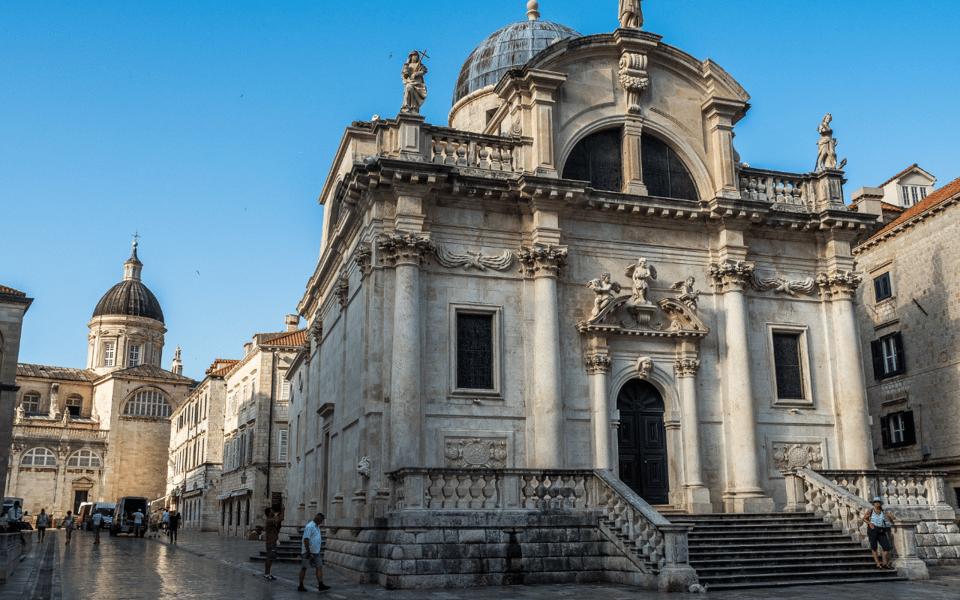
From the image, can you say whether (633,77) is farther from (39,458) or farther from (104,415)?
(104,415)

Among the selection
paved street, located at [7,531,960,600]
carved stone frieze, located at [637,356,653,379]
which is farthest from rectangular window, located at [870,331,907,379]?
carved stone frieze, located at [637,356,653,379]

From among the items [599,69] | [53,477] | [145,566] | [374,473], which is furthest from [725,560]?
[53,477]

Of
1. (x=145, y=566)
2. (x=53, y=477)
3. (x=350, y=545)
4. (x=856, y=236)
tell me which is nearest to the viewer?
(x=350, y=545)

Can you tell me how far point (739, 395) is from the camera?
21281 mm

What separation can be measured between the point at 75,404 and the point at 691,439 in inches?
3221

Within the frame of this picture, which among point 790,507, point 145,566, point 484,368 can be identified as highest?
point 484,368

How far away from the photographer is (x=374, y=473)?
18516 mm

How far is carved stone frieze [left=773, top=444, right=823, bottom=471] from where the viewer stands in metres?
21.6

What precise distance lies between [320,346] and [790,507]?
15334 millimetres

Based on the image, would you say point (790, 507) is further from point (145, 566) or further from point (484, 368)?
point (145, 566)

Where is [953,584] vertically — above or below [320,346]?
below

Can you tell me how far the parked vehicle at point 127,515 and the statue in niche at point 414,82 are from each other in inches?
1392

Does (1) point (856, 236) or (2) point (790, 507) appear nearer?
(2) point (790, 507)

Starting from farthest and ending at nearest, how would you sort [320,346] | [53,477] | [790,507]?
[53,477], [320,346], [790,507]
